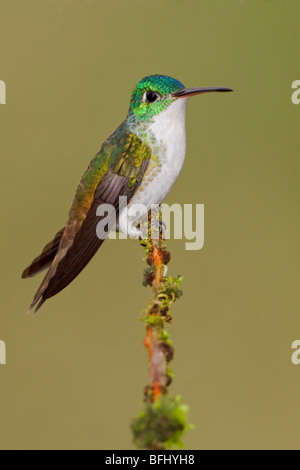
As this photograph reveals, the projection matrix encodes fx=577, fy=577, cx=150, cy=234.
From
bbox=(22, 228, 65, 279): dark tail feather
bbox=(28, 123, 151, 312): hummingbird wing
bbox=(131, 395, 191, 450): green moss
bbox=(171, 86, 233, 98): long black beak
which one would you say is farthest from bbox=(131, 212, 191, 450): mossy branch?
bbox=(171, 86, 233, 98): long black beak

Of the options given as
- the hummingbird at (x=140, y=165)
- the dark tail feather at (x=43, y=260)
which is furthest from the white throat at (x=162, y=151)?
the dark tail feather at (x=43, y=260)

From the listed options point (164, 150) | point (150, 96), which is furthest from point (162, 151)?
point (150, 96)

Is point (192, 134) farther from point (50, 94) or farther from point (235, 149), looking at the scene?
point (50, 94)

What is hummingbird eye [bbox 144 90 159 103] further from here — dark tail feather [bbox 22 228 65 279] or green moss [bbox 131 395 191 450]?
green moss [bbox 131 395 191 450]

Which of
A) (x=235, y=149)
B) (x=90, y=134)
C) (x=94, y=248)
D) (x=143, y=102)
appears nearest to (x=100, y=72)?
(x=90, y=134)

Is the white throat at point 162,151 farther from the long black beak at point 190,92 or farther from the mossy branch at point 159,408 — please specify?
the mossy branch at point 159,408

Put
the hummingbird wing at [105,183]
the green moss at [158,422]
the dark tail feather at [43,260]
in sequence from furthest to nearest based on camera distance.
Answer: the dark tail feather at [43,260] < the hummingbird wing at [105,183] < the green moss at [158,422]
